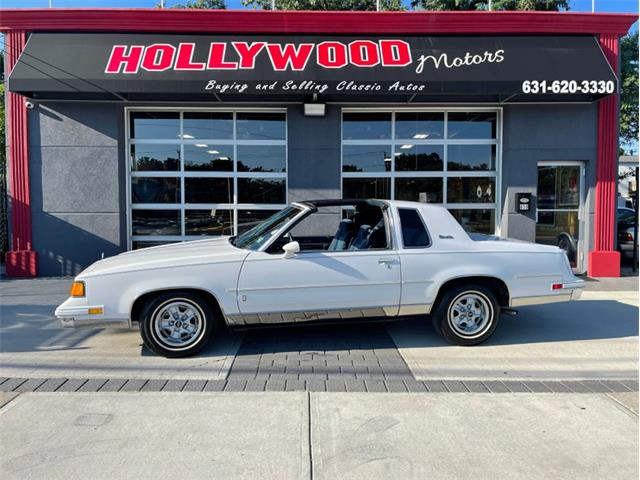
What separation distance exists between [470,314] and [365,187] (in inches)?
215

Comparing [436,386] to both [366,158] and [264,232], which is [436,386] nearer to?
[264,232]

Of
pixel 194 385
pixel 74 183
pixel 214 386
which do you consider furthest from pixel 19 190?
pixel 214 386

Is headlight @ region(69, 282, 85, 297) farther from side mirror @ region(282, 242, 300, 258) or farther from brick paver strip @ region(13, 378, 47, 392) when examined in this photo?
side mirror @ region(282, 242, 300, 258)

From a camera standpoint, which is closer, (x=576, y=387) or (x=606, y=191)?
(x=576, y=387)

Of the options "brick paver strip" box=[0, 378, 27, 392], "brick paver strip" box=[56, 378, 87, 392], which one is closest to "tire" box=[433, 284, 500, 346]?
"brick paver strip" box=[56, 378, 87, 392]

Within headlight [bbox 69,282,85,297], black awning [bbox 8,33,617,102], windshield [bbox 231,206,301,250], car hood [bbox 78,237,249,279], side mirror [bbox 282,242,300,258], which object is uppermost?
black awning [bbox 8,33,617,102]

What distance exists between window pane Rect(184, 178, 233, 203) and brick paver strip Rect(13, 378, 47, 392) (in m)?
6.47

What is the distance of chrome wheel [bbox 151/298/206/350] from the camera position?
5.05 meters

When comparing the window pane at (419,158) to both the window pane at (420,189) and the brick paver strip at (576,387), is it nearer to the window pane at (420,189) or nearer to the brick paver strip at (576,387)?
the window pane at (420,189)

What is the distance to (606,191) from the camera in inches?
408

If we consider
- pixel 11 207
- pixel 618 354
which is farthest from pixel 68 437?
pixel 11 207

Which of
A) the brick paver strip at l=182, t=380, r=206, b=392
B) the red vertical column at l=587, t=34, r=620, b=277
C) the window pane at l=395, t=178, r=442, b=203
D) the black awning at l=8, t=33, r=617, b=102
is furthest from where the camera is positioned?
the window pane at l=395, t=178, r=442, b=203

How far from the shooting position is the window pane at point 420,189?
35.2 feet

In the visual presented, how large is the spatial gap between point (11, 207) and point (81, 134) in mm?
2021
